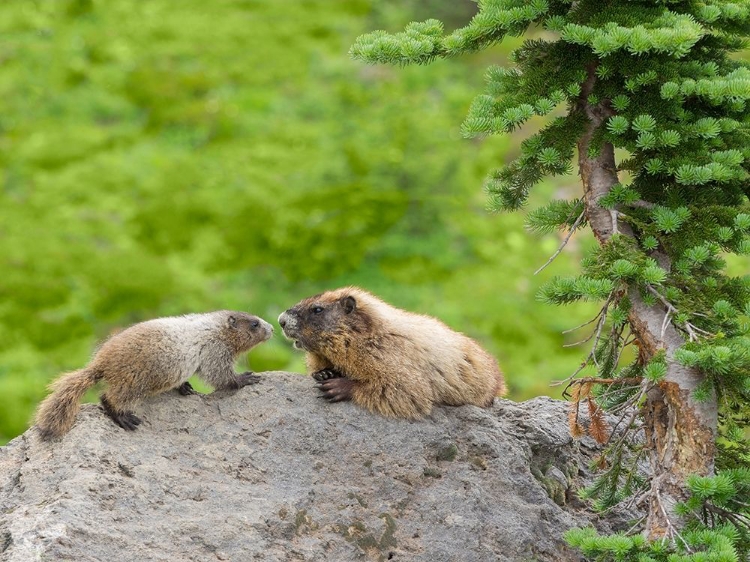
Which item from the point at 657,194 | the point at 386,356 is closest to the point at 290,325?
the point at 386,356

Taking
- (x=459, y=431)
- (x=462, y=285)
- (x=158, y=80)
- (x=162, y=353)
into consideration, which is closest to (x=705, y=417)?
(x=459, y=431)

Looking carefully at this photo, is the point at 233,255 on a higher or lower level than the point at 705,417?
higher

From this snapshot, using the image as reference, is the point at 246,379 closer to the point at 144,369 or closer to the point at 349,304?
the point at 144,369

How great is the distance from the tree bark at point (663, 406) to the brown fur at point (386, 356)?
4.82ft

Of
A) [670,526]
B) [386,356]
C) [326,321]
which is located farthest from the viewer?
[326,321]

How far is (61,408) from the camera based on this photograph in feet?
22.1

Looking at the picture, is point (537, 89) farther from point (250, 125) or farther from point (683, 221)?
point (250, 125)

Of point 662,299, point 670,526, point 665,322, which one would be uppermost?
point 662,299

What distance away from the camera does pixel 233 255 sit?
680 inches

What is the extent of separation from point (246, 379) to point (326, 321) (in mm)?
793

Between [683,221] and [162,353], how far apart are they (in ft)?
12.6

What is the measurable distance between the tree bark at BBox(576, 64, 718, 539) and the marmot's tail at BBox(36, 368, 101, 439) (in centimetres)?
388

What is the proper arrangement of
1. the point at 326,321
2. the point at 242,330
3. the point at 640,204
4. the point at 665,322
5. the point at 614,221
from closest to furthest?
the point at 665,322 < the point at 614,221 < the point at 640,204 < the point at 326,321 < the point at 242,330

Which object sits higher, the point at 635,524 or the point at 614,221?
the point at 614,221
